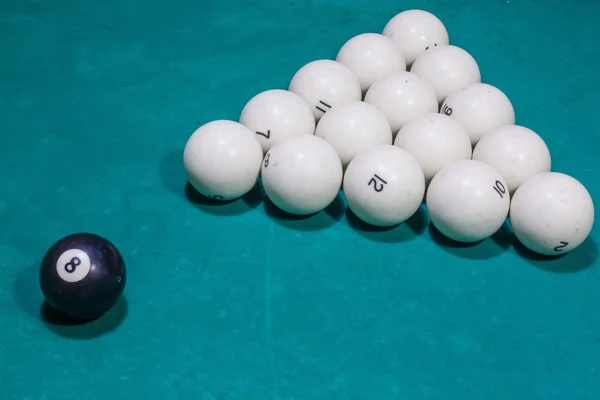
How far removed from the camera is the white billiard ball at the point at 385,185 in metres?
4.88

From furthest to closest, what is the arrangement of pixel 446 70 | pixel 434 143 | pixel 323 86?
pixel 446 70, pixel 323 86, pixel 434 143

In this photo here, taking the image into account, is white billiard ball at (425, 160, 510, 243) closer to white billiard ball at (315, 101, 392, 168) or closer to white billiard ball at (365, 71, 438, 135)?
white billiard ball at (315, 101, 392, 168)

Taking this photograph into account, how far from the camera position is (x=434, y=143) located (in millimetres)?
5141

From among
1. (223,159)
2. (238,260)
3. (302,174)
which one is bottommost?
(238,260)

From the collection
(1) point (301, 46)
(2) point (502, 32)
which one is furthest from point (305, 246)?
(2) point (502, 32)

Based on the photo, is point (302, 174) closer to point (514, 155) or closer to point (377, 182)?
point (377, 182)

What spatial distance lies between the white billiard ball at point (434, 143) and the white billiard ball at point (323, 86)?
0.57 metres

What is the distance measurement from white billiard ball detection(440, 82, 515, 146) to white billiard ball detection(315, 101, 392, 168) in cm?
52

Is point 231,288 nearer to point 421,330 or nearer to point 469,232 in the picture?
point 421,330

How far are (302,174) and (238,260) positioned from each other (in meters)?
0.60

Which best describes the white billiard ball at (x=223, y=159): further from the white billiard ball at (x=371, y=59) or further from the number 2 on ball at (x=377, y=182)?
the white billiard ball at (x=371, y=59)

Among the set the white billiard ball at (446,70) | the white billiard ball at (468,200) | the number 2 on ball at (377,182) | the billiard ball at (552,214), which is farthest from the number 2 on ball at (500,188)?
the white billiard ball at (446,70)

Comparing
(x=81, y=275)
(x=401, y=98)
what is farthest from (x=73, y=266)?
(x=401, y=98)

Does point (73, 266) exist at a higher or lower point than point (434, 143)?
lower
